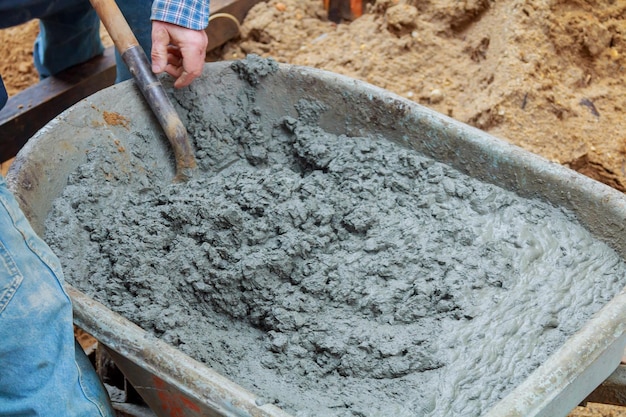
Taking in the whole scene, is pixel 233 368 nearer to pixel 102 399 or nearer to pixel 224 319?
pixel 224 319

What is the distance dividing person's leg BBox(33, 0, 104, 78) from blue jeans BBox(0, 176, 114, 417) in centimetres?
141

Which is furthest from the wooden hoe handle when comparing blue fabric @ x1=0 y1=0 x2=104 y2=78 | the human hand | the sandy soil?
the sandy soil

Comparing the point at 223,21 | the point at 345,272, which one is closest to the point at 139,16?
the point at 223,21

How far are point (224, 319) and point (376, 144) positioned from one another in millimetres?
597

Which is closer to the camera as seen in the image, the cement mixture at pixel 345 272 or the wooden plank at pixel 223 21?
the cement mixture at pixel 345 272

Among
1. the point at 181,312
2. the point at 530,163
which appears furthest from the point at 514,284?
the point at 181,312

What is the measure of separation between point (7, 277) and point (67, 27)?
162cm

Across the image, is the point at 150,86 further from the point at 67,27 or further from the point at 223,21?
the point at 223,21

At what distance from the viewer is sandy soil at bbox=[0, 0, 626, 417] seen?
8.04 ft

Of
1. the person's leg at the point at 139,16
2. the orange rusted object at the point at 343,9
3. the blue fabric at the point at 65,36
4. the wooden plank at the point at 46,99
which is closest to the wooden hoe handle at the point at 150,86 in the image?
the person's leg at the point at 139,16

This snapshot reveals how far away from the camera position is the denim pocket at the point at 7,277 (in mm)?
1238

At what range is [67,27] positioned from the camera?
8.60ft

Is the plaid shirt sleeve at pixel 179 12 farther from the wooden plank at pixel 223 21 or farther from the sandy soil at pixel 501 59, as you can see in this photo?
the wooden plank at pixel 223 21

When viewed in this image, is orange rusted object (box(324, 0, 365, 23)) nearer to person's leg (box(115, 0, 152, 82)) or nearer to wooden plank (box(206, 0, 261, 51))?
wooden plank (box(206, 0, 261, 51))
